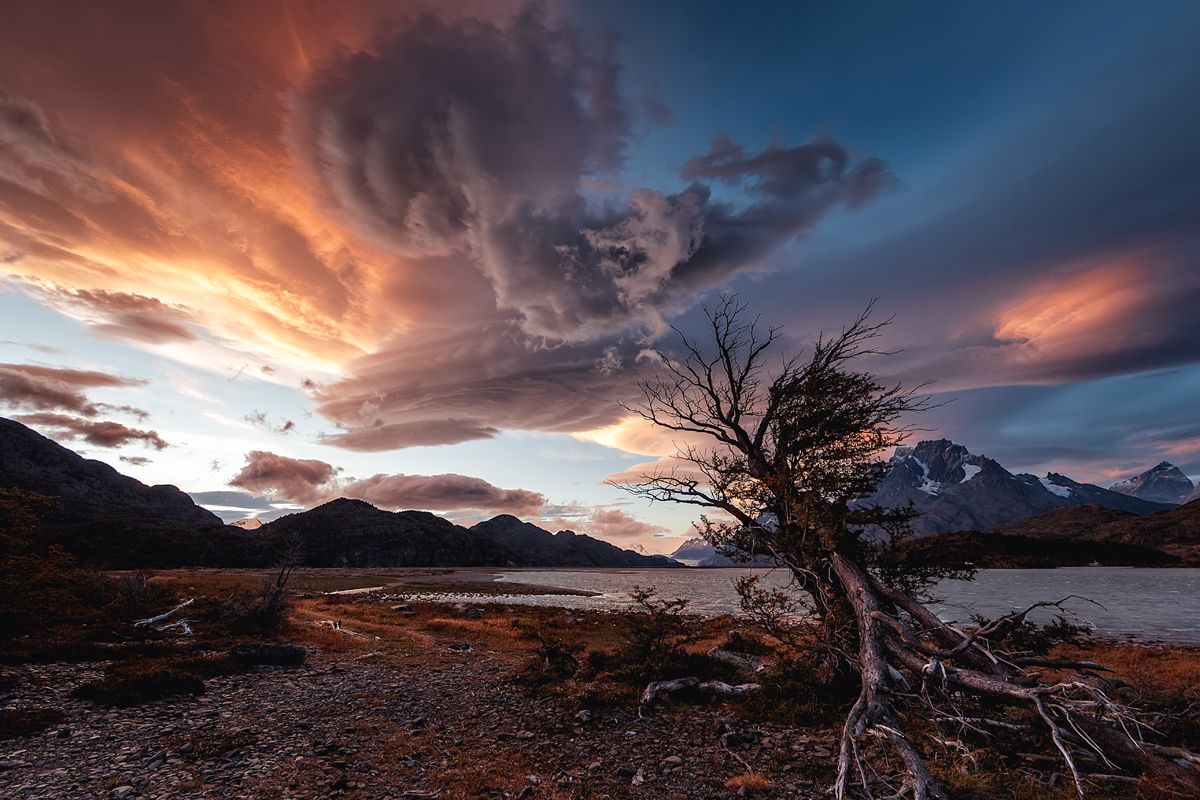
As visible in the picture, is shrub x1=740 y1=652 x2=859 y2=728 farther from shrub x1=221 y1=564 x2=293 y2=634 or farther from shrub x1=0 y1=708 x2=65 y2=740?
shrub x1=221 y1=564 x2=293 y2=634

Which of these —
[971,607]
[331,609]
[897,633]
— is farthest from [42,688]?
[971,607]

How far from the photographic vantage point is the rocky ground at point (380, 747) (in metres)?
10.5

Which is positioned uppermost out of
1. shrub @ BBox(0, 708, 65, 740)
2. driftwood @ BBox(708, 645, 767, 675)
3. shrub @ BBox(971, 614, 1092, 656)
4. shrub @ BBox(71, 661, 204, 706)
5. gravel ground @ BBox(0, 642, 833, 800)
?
shrub @ BBox(971, 614, 1092, 656)

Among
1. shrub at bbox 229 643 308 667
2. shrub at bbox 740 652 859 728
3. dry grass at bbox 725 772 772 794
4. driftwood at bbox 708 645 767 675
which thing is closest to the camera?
dry grass at bbox 725 772 772 794

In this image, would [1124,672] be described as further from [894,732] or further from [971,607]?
[971,607]

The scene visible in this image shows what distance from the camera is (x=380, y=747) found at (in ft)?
42.9

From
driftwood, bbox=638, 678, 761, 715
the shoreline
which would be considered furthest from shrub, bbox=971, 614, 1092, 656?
driftwood, bbox=638, 678, 761, 715

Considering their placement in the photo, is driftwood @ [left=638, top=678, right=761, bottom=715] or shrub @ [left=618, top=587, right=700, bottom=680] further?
shrub @ [left=618, top=587, right=700, bottom=680]

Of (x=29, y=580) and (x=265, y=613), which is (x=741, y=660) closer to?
(x=265, y=613)

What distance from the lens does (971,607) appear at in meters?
62.3

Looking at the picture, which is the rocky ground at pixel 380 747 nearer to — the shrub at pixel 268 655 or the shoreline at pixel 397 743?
the shoreline at pixel 397 743

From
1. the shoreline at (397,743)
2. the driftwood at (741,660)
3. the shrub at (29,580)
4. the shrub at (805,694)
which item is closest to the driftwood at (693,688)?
the shrub at (805,694)

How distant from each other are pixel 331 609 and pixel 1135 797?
176ft

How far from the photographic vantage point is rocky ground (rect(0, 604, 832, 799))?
10.5m
